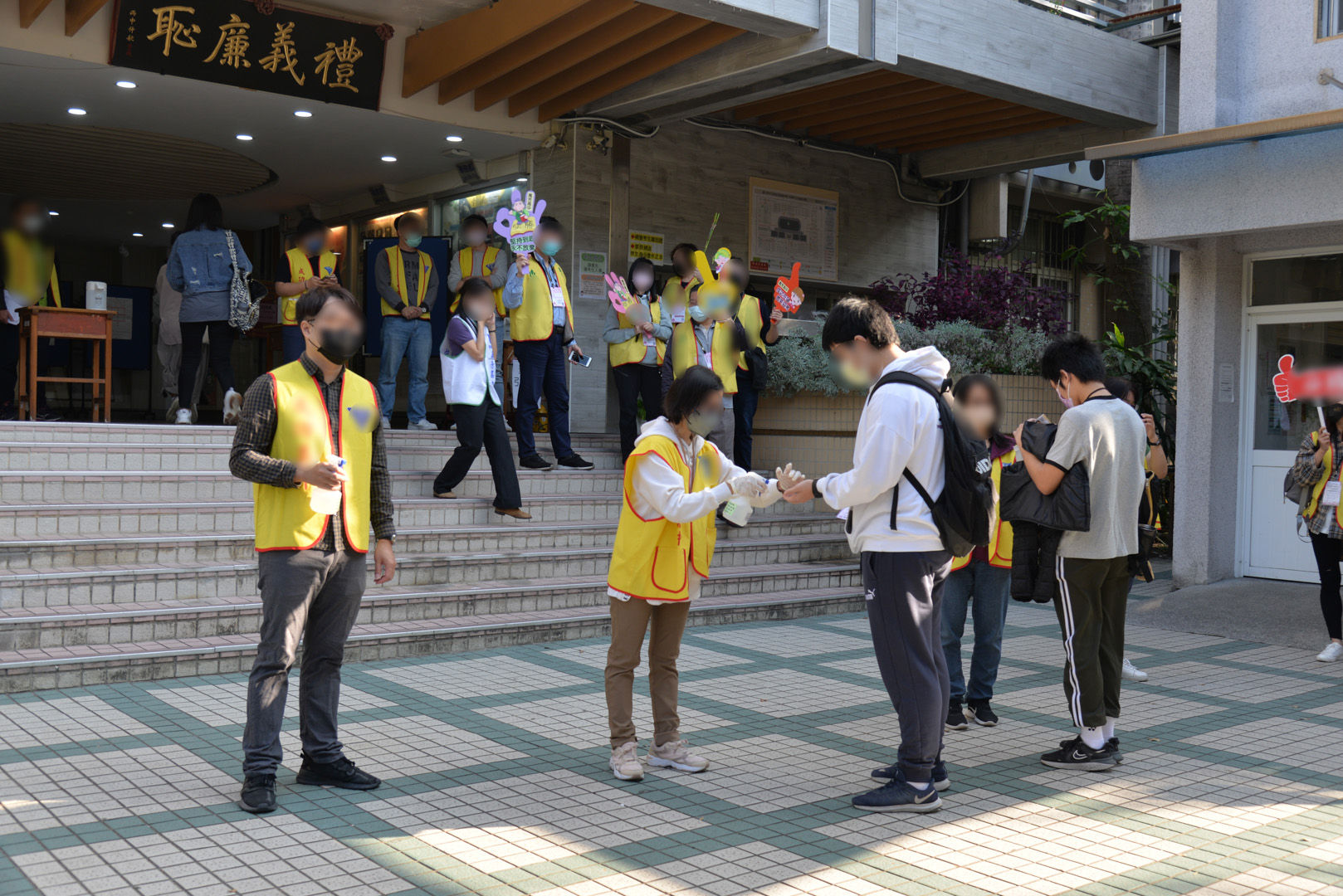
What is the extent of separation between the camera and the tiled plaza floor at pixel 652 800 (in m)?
3.49

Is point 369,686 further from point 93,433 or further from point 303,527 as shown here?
point 93,433

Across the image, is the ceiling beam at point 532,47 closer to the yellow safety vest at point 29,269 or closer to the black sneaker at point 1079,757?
the yellow safety vest at point 29,269

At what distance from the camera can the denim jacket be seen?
357 inches

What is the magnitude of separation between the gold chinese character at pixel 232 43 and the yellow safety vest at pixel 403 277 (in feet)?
6.58

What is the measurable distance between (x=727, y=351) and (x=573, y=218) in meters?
2.86

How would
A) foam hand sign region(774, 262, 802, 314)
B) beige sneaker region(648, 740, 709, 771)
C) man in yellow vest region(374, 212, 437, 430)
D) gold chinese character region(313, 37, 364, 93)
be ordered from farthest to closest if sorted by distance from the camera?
man in yellow vest region(374, 212, 437, 430)
gold chinese character region(313, 37, 364, 93)
foam hand sign region(774, 262, 802, 314)
beige sneaker region(648, 740, 709, 771)

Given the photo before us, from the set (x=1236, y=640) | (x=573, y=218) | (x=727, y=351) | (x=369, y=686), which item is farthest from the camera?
(x=573, y=218)

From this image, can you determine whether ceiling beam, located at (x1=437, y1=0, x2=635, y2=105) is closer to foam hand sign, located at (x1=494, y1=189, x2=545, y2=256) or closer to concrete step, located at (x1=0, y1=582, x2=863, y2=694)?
foam hand sign, located at (x1=494, y1=189, x2=545, y2=256)

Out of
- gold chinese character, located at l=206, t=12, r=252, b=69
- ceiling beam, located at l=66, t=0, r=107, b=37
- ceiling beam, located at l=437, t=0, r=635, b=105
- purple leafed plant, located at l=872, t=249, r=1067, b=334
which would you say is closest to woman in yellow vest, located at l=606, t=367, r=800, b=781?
ceiling beam, located at l=437, t=0, r=635, b=105

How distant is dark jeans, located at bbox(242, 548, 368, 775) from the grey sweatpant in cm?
195

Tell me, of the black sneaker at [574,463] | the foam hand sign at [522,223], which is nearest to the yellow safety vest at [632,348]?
the black sneaker at [574,463]

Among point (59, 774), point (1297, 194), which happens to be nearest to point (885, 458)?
point (59, 774)

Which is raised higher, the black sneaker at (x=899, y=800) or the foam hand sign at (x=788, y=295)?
the foam hand sign at (x=788, y=295)

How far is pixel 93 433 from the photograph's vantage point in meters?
8.25
